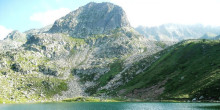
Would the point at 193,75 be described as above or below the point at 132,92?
above

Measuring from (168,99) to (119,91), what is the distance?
Answer: 61876mm

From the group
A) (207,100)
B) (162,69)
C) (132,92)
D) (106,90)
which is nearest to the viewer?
(207,100)

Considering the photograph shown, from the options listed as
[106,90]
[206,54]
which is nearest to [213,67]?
[206,54]

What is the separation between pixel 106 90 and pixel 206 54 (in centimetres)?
10435

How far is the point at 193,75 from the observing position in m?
129

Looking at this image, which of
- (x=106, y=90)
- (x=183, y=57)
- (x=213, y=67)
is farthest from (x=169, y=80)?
(x=106, y=90)

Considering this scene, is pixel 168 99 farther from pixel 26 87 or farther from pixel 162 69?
pixel 26 87

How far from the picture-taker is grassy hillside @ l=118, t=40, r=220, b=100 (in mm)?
104750

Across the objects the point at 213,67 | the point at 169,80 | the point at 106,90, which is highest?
the point at 213,67

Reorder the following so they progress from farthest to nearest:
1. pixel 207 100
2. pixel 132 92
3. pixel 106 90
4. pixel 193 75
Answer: pixel 106 90, pixel 132 92, pixel 193 75, pixel 207 100

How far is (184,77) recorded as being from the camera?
133000 mm

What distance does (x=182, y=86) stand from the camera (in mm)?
122312

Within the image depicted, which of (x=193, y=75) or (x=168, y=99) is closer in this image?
(x=168, y=99)

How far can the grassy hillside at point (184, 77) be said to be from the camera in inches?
4124
